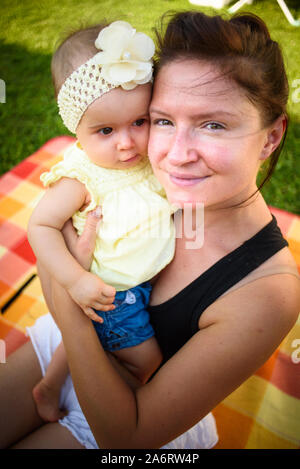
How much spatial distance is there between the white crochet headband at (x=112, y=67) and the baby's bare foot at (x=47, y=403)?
1211 mm

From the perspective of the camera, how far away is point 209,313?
47.6 inches

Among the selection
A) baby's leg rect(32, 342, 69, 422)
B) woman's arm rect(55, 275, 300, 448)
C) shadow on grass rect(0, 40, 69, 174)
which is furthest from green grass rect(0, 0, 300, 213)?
baby's leg rect(32, 342, 69, 422)

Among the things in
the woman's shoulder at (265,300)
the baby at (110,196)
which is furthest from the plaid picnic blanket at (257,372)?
the woman's shoulder at (265,300)

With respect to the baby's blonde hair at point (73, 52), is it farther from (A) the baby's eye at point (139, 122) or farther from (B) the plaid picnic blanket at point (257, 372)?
(B) the plaid picnic blanket at point (257, 372)

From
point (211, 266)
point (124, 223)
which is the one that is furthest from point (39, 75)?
point (211, 266)

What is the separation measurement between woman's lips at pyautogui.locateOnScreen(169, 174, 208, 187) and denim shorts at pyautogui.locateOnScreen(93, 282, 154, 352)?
1.61ft

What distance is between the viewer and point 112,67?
124 cm

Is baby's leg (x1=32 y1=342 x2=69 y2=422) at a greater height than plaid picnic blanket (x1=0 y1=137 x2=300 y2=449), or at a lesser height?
greater

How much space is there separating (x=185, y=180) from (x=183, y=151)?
4.0 inches

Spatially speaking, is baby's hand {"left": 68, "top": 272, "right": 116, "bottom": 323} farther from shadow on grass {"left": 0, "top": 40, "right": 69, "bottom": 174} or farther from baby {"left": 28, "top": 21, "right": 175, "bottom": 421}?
shadow on grass {"left": 0, "top": 40, "right": 69, "bottom": 174}

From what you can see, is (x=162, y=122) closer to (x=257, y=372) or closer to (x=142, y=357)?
(x=142, y=357)

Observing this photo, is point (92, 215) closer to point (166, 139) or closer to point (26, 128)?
point (166, 139)

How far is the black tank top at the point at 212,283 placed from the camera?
124 centimetres

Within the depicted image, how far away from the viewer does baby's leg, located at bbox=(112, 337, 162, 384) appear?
1482 mm
